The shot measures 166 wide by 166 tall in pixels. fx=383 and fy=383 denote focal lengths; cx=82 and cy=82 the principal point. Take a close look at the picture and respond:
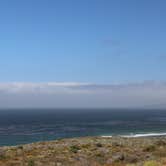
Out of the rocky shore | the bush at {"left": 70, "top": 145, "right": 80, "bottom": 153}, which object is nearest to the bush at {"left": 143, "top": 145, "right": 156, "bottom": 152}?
the rocky shore

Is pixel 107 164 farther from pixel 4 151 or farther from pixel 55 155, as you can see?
pixel 4 151

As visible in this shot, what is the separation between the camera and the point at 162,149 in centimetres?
3781

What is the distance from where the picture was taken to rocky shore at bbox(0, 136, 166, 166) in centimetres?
2998

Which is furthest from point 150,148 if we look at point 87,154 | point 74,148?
point 74,148

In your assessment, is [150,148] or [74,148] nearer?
[74,148]

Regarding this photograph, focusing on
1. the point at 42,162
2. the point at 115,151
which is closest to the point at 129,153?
the point at 115,151

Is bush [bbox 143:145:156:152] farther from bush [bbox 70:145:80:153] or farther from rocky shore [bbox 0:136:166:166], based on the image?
bush [bbox 70:145:80:153]

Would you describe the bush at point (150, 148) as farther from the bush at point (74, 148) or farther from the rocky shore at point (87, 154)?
the bush at point (74, 148)

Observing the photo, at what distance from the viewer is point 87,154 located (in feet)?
112

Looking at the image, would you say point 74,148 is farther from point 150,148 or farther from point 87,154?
point 150,148

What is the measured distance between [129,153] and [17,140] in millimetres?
80341

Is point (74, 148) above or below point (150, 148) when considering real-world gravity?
above

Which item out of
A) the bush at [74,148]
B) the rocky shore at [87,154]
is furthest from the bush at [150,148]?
the bush at [74,148]

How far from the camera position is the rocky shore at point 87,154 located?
2998 centimetres
